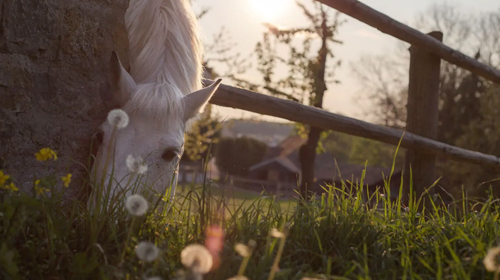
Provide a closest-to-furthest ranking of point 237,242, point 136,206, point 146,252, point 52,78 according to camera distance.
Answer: point 146,252 < point 136,206 < point 237,242 < point 52,78

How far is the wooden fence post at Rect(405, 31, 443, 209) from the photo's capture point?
186 inches

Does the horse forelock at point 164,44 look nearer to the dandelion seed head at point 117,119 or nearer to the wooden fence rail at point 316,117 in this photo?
the wooden fence rail at point 316,117

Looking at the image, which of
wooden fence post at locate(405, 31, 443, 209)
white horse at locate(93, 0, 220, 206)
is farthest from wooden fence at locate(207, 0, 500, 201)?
white horse at locate(93, 0, 220, 206)

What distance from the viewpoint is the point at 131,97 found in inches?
101

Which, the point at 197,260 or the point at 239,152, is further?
the point at 239,152

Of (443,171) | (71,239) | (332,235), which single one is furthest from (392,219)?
(443,171)

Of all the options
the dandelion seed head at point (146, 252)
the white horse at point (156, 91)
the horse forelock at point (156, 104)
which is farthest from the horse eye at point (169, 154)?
the dandelion seed head at point (146, 252)

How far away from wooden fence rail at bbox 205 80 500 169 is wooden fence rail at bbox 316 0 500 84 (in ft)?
2.61

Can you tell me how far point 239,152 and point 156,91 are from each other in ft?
140

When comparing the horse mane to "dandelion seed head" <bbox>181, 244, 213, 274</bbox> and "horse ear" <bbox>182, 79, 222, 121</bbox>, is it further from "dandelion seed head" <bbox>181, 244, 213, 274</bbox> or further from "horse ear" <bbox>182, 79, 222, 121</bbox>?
"dandelion seed head" <bbox>181, 244, 213, 274</bbox>

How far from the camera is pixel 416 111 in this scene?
15.8ft

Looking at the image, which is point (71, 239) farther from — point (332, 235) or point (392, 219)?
point (392, 219)

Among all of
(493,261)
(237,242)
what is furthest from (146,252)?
(493,261)

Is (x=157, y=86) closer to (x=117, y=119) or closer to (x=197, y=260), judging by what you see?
(x=117, y=119)
